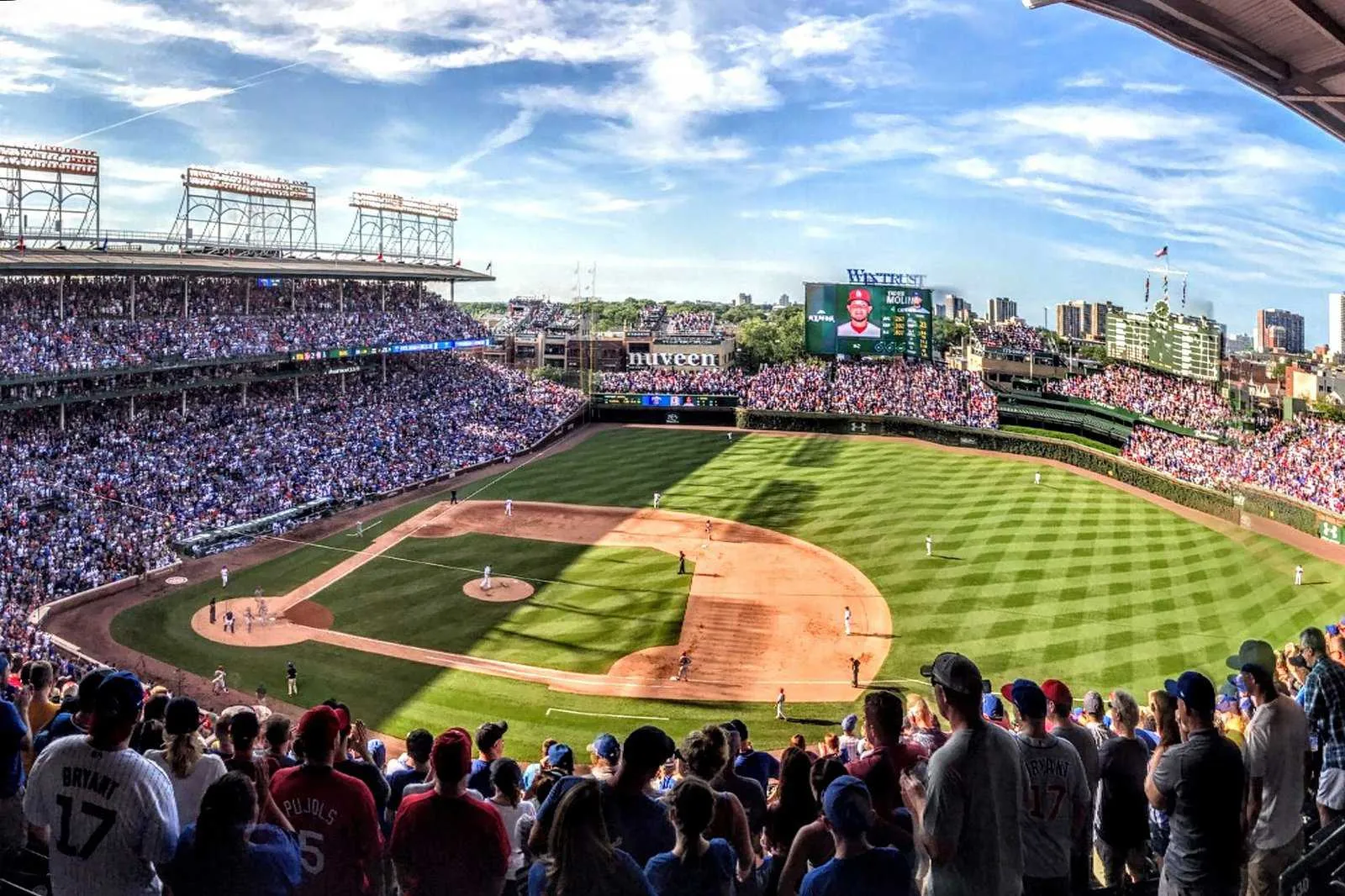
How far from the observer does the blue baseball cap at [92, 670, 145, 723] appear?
4.69 m

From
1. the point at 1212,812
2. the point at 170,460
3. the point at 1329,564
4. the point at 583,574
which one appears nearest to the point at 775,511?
the point at 583,574

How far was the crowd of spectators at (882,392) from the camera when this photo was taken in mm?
60094

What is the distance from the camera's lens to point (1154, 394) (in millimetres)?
55594

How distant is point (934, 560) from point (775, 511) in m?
10.0

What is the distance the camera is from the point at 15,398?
38.9 meters

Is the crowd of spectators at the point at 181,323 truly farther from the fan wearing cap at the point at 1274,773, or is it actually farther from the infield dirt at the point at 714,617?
the fan wearing cap at the point at 1274,773

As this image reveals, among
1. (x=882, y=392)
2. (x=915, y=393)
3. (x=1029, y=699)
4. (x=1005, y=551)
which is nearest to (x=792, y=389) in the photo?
(x=882, y=392)

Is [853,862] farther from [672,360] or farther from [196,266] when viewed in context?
[672,360]

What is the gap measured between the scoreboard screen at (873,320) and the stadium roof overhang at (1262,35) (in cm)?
5711

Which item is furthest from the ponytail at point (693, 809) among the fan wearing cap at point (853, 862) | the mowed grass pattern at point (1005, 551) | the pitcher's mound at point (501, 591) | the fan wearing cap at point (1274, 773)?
the pitcher's mound at point (501, 591)

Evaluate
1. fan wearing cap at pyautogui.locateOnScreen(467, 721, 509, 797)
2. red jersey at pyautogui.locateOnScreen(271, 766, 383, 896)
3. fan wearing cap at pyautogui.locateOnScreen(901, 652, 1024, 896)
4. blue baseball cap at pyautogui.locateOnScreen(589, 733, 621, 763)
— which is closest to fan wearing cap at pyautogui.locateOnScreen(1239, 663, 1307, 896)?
fan wearing cap at pyautogui.locateOnScreen(901, 652, 1024, 896)

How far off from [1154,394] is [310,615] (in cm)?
4987

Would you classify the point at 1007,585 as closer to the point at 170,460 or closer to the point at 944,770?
the point at 944,770

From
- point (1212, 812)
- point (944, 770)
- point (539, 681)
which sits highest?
point (944, 770)
